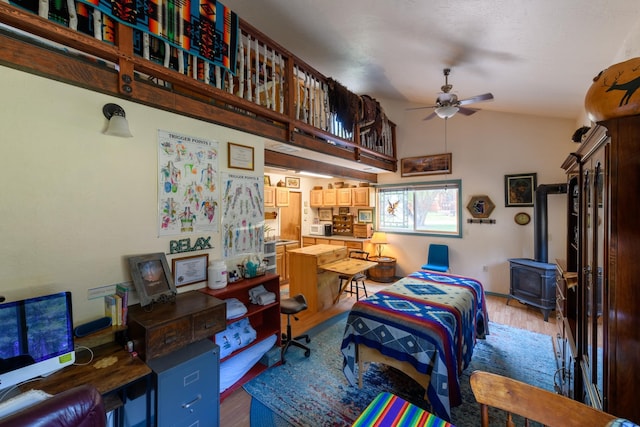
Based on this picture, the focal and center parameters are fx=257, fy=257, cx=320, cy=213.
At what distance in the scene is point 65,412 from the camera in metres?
0.90

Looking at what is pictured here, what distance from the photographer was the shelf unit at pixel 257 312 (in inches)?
91.3

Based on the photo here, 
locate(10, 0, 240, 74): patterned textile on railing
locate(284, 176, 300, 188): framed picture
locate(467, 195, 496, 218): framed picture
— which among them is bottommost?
locate(467, 195, 496, 218): framed picture

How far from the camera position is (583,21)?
1705mm

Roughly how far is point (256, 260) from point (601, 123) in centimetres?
260

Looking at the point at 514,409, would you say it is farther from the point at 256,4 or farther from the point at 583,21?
the point at 256,4

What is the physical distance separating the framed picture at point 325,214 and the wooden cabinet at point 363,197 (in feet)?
2.90

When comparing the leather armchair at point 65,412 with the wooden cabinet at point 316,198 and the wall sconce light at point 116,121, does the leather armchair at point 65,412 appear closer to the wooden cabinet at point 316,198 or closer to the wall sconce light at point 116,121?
the wall sconce light at point 116,121

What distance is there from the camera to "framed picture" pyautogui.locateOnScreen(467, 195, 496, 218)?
473 centimetres

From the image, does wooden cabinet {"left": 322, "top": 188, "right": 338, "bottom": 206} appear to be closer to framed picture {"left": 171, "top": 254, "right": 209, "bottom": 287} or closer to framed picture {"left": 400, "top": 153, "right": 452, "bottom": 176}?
framed picture {"left": 400, "top": 153, "right": 452, "bottom": 176}

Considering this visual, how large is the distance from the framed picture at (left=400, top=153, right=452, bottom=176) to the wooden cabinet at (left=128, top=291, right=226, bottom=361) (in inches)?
187

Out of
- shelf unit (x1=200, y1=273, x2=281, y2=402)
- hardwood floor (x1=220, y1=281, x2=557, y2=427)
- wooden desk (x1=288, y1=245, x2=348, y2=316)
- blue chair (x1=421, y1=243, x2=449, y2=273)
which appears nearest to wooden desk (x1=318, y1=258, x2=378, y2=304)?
wooden desk (x1=288, y1=245, x2=348, y2=316)

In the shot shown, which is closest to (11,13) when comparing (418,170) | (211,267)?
(211,267)

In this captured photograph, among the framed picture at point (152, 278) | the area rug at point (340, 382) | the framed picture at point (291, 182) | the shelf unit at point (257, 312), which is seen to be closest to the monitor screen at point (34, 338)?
the framed picture at point (152, 278)

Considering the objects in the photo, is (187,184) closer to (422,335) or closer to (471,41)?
→ (422,335)
